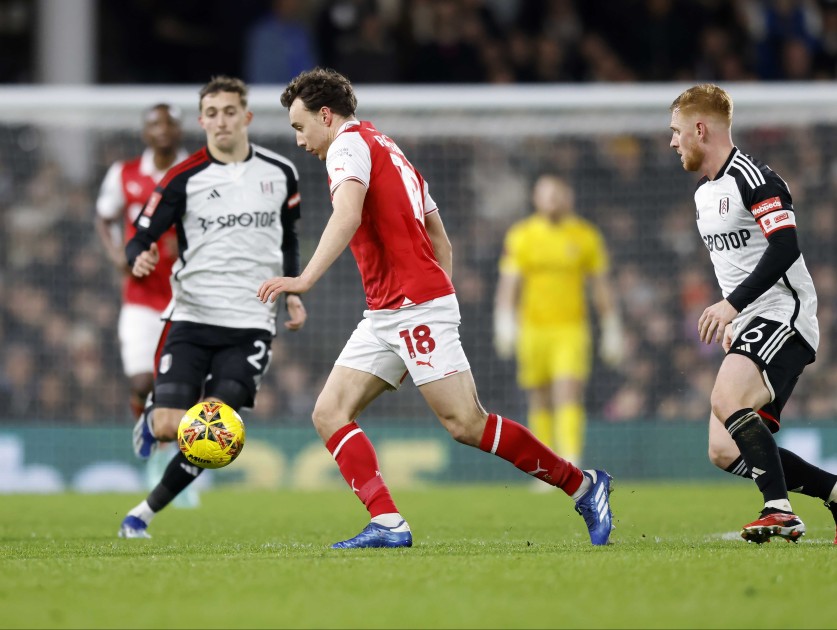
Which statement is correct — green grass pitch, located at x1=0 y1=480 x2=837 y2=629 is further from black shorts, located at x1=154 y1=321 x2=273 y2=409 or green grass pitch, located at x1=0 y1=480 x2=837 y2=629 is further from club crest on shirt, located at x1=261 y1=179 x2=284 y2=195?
club crest on shirt, located at x1=261 y1=179 x2=284 y2=195

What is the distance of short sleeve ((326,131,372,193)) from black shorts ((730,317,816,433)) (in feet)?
6.07

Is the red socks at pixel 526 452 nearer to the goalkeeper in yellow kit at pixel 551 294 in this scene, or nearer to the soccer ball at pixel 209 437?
the soccer ball at pixel 209 437

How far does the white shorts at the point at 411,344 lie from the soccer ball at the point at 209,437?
0.72m

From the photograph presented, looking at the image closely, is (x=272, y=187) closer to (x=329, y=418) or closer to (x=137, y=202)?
(x=329, y=418)

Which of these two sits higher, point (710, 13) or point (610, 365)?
point (710, 13)

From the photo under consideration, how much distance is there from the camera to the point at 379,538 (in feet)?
20.2

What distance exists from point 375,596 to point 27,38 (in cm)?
1524

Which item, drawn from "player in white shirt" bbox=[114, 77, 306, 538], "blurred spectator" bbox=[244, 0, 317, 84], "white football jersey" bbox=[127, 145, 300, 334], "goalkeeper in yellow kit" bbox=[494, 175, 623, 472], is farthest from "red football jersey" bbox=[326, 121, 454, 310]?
"blurred spectator" bbox=[244, 0, 317, 84]

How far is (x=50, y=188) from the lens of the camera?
14188mm

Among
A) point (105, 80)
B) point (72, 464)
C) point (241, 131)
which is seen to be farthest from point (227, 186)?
point (105, 80)

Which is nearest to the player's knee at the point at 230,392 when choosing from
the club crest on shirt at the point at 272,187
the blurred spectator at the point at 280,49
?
the club crest on shirt at the point at 272,187

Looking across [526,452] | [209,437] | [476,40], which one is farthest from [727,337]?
[476,40]

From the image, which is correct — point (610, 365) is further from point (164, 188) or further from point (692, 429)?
point (164, 188)

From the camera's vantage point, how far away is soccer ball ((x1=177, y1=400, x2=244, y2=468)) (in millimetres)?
6633
